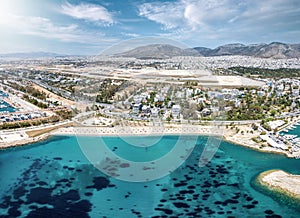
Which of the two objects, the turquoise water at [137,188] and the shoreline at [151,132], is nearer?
the turquoise water at [137,188]

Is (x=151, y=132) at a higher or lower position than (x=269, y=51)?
lower

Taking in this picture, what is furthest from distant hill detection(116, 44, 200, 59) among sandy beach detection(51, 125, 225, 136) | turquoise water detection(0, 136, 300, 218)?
turquoise water detection(0, 136, 300, 218)

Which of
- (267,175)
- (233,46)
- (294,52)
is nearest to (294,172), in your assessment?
(267,175)

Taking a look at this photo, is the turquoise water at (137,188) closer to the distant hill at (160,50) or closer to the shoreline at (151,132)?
the shoreline at (151,132)

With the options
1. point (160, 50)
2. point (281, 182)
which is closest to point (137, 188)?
point (281, 182)

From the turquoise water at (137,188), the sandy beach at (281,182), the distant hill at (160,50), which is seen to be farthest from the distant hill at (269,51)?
the sandy beach at (281,182)

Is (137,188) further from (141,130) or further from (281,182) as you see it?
(141,130)

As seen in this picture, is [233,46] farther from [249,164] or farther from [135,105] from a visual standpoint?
[249,164]
